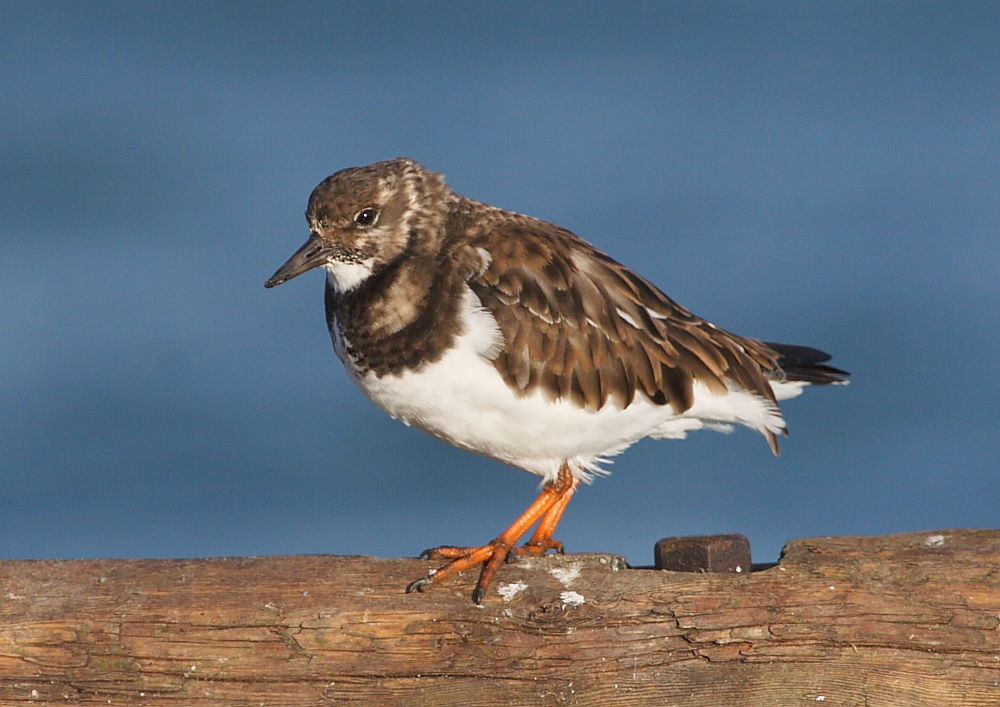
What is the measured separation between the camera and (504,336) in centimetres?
453

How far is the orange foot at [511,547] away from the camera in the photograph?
379cm

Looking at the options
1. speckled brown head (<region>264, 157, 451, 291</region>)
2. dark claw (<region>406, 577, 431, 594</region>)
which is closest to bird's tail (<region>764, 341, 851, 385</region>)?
speckled brown head (<region>264, 157, 451, 291</region>)

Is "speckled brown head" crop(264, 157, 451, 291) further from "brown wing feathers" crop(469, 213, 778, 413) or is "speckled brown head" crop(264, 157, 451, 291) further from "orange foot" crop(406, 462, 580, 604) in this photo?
"orange foot" crop(406, 462, 580, 604)

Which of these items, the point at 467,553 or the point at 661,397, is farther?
the point at 661,397

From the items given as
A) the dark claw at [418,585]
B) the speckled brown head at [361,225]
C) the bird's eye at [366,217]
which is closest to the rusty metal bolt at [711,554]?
the dark claw at [418,585]

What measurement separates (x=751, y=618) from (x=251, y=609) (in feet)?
4.66

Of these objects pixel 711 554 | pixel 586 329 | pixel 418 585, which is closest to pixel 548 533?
pixel 586 329

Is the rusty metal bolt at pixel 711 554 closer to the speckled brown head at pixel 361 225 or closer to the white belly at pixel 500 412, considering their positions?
the white belly at pixel 500 412

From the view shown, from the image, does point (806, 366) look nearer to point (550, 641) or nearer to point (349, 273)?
point (349, 273)

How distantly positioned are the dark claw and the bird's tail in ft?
7.76

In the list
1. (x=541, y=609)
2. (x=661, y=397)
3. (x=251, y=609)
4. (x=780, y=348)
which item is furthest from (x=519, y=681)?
(x=780, y=348)

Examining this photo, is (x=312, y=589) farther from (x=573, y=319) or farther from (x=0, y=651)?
(x=573, y=319)

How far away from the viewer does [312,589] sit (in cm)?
361

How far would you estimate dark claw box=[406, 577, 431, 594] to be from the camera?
12.1 feet
